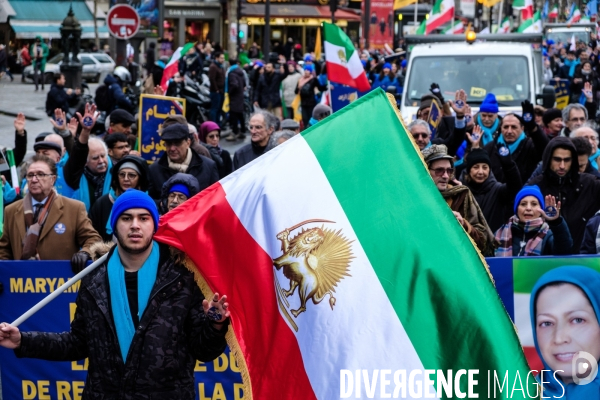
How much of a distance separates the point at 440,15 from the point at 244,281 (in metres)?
19.6

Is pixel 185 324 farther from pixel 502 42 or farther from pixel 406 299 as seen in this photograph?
pixel 502 42

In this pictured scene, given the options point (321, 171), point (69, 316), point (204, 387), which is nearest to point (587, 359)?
point (321, 171)

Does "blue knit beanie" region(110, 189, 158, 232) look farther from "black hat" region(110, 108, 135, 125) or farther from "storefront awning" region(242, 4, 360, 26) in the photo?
"storefront awning" region(242, 4, 360, 26)

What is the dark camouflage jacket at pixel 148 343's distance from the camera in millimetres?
4352

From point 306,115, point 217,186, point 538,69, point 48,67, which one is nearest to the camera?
point 217,186

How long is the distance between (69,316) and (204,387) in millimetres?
866

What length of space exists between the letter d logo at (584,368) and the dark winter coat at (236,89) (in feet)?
53.7

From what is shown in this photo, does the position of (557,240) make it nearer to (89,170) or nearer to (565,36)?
(89,170)

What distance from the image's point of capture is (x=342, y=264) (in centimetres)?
431

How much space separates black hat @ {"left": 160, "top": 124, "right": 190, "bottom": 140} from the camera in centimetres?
809

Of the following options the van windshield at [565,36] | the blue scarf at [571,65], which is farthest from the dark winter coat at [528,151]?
the van windshield at [565,36]

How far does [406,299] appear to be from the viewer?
13.9 ft

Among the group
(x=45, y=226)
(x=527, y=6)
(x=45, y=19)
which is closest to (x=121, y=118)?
(x=45, y=226)

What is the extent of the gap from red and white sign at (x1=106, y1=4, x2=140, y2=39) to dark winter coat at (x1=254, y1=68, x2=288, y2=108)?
17.7 ft
